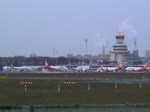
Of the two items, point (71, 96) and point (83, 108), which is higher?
point (83, 108)

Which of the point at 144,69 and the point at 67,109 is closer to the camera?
the point at 67,109

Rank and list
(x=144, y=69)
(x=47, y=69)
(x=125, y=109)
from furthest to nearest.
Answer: (x=47, y=69) < (x=144, y=69) < (x=125, y=109)

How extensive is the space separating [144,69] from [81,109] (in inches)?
4691

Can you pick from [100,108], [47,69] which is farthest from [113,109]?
[47,69]

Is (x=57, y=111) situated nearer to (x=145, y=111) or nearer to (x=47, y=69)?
(x=145, y=111)

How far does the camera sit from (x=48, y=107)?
486 inches

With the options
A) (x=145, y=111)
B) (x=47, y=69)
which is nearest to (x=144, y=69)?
(x=47, y=69)

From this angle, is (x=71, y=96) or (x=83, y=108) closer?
(x=83, y=108)

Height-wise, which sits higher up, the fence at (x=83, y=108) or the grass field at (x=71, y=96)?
the fence at (x=83, y=108)

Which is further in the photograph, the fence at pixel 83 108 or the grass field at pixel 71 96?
the grass field at pixel 71 96

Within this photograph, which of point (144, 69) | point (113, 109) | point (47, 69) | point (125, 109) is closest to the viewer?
point (125, 109)

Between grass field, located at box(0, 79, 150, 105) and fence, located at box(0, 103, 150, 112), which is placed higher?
fence, located at box(0, 103, 150, 112)

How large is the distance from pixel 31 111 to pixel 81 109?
1731 millimetres

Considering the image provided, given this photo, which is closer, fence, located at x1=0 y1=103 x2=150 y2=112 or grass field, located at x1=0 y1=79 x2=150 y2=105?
fence, located at x1=0 y1=103 x2=150 y2=112
